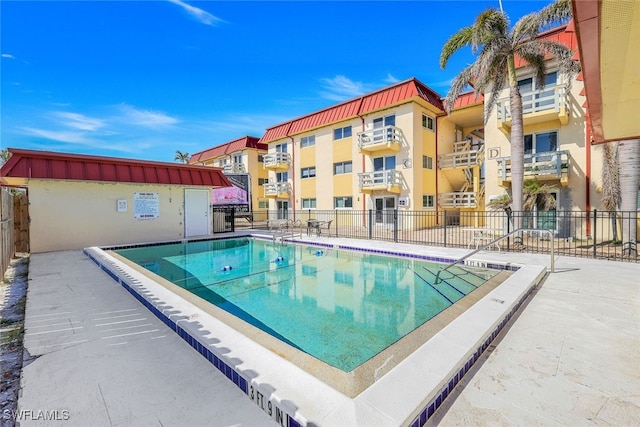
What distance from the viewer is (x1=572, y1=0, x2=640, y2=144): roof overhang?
→ 199 centimetres

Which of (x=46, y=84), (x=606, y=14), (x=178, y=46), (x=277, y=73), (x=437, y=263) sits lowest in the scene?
(x=437, y=263)

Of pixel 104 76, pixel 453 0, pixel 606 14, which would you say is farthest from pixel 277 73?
pixel 606 14

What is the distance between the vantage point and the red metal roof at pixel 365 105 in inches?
722

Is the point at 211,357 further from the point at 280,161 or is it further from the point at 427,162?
the point at 280,161

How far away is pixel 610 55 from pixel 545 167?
45.2 feet

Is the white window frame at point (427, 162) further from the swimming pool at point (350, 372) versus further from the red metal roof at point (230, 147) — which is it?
the red metal roof at point (230, 147)

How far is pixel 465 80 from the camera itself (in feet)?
40.5

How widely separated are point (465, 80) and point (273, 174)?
19631 millimetres

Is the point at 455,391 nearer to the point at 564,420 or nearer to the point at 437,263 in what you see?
the point at 564,420

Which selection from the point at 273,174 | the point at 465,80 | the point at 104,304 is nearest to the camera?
the point at 104,304

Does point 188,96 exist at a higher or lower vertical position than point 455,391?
higher

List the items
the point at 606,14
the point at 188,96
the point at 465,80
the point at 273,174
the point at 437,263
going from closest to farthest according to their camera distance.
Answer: the point at 606,14 < the point at 437,263 < the point at 465,80 < the point at 188,96 < the point at 273,174

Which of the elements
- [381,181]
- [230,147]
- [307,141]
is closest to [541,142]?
[381,181]

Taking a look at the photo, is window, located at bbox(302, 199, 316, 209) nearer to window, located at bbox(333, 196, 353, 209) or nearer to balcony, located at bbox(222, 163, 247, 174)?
window, located at bbox(333, 196, 353, 209)
